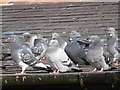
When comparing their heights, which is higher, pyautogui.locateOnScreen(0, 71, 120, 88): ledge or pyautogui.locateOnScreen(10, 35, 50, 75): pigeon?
pyautogui.locateOnScreen(10, 35, 50, 75): pigeon

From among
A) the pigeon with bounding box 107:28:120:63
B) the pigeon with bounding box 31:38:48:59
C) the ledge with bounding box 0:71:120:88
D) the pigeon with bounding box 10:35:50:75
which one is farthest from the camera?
the pigeon with bounding box 31:38:48:59

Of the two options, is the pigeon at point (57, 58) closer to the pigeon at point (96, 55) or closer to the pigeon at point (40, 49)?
the pigeon at point (96, 55)

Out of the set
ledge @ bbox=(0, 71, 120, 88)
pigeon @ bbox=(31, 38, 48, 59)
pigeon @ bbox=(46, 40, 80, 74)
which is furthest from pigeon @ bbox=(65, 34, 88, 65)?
ledge @ bbox=(0, 71, 120, 88)

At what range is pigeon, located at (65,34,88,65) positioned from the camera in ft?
18.8

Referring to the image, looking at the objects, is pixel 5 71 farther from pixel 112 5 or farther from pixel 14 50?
pixel 112 5

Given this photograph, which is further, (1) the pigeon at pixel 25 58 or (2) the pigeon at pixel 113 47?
(2) the pigeon at pixel 113 47

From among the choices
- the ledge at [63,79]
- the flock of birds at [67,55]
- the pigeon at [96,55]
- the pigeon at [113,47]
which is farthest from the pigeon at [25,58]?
the pigeon at [113,47]

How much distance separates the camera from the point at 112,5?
8.98m

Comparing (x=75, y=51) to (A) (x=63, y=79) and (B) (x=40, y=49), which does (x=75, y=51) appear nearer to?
(B) (x=40, y=49)

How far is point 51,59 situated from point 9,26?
338 centimetres

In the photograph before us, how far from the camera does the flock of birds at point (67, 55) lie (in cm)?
523

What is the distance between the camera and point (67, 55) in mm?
5723

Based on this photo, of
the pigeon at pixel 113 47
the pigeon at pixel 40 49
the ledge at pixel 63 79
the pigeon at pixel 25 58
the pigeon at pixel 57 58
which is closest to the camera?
the ledge at pixel 63 79

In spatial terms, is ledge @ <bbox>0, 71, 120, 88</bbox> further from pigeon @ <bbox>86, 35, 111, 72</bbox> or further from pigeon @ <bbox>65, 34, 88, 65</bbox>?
pigeon @ <bbox>65, 34, 88, 65</bbox>
